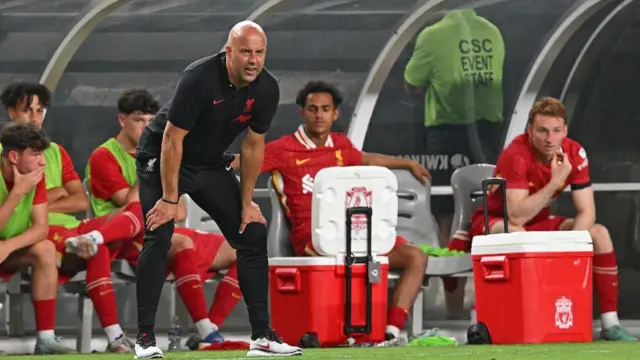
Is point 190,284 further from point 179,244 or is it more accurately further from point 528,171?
point 528,171

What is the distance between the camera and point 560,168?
32.6 feet

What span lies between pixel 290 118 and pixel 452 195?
1307 millimetres

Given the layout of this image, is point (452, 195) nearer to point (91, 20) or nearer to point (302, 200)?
point (302, 200)

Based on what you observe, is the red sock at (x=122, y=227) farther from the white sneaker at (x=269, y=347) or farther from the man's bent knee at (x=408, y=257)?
the white sneaker at (x=269, y=347)

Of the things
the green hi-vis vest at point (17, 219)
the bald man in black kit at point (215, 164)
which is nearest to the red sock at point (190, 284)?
the green hi-vis vest at point (17, 219)

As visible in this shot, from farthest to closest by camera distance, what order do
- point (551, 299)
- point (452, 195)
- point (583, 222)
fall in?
point (452, 195) → point (583, 222) → point (551, 299)

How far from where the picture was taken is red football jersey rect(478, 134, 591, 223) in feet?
32.6

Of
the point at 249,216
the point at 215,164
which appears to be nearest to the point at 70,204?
the point at 215,164

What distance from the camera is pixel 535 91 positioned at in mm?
11898

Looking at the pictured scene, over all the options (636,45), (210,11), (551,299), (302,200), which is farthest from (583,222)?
(210,11)

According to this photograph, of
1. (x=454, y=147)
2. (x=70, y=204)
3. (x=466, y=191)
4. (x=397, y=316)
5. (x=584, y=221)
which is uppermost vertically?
(x=454, y=147)

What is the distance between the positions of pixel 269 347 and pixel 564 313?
2.16m

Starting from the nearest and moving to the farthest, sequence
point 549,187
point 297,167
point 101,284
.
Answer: point 101,284 < point 549,187 < point 297,167

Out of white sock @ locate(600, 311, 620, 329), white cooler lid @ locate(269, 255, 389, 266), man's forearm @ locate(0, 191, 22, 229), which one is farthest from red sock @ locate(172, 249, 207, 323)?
white sock @ locate(600, 311, 620, 329)
